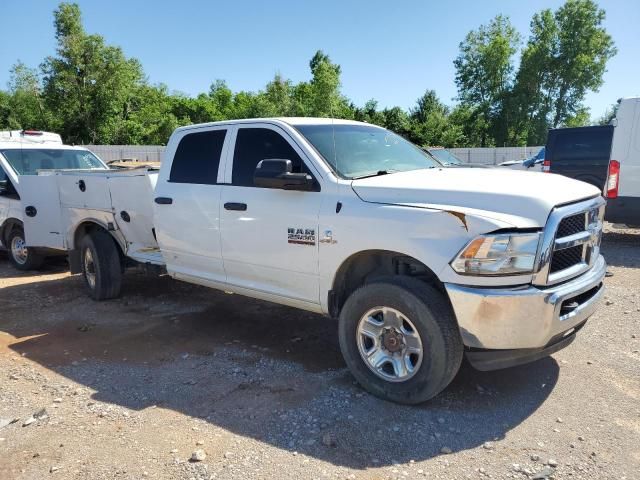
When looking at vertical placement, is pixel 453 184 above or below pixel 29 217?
above

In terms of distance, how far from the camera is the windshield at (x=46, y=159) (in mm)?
9031

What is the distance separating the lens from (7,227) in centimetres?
906

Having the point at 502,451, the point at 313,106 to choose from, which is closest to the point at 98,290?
the point at 502,451

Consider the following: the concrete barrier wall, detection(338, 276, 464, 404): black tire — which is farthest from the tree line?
detection(338, 276, 464, 404): black tire

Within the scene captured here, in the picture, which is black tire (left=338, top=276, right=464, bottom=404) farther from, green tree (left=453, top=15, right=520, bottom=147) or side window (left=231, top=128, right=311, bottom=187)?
green tree (left=453, top=15, right=520, bottom=147)

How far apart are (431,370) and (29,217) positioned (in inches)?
257

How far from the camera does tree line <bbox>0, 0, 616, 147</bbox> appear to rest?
33.2 meters

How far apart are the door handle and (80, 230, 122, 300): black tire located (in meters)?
2.69

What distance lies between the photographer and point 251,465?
120 inches

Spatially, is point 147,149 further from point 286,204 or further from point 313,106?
point 286,204

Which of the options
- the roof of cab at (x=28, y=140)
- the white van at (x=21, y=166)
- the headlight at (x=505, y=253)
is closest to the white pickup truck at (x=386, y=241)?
the headlight at (x=505, y=253)

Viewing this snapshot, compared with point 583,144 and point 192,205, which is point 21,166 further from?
point 583,144

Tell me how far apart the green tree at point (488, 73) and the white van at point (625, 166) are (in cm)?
3853

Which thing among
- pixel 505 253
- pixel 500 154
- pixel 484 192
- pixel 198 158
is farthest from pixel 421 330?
pixel 500 154
